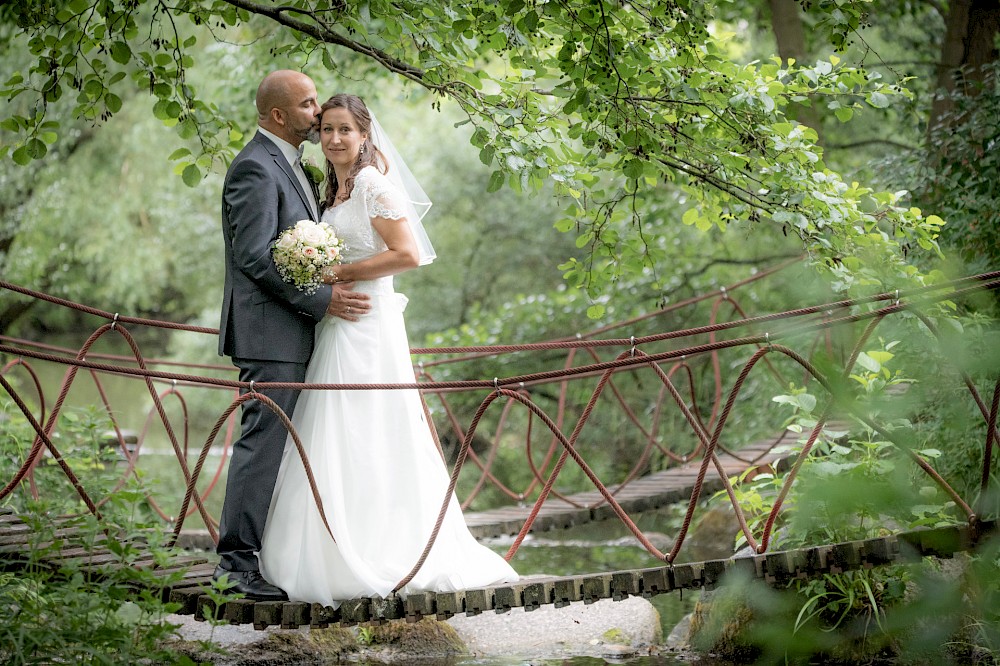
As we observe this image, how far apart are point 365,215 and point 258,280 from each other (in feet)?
1.59

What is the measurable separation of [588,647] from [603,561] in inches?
83.0

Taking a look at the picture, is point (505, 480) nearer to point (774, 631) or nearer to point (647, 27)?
point (647, 27)

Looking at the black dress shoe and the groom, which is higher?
the groom

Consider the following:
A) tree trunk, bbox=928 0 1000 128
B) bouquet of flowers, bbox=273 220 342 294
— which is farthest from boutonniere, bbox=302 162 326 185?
tree trunk, bbox=928 0 1000 128

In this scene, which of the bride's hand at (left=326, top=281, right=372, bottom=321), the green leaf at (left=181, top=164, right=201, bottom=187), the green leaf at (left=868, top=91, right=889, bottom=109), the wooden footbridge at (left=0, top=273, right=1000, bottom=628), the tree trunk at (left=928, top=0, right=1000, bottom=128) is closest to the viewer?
the wooden footbridge at (left=0, top=273, right=1000, bottom=628)

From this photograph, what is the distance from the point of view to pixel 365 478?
3639mm

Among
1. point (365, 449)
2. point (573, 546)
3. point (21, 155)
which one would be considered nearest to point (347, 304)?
point (365, 449)

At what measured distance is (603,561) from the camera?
21.4ft

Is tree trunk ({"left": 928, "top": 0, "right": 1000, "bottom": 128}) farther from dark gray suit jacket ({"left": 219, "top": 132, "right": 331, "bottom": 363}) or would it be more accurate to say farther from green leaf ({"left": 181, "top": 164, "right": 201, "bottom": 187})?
green leaf ({"left": 181, "top": 164, "right": 201, "bottom": 187})

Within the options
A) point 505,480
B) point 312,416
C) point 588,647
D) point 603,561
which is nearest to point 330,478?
point 312,416

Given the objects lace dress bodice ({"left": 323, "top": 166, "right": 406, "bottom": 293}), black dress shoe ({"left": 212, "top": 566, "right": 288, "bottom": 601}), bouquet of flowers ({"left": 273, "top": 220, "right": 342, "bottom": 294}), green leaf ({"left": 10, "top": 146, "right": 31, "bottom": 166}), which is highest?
green leaf ({"left": 10, "top": 146, "right": 31, "bottom": 166})

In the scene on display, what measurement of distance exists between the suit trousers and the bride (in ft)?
0.25

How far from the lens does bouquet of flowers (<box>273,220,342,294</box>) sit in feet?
11.4

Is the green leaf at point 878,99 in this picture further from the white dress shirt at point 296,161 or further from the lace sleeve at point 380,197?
the white dress shirt at point 296,161
